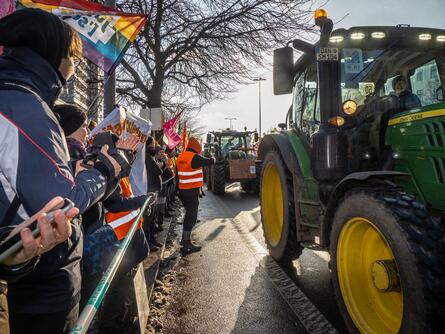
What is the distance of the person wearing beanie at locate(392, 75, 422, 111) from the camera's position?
3.29 m

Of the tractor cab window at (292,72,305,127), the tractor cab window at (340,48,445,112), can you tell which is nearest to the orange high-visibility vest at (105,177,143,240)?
the tractor cab window at (340,48,445,112)

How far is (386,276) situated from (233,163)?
33.9 ft

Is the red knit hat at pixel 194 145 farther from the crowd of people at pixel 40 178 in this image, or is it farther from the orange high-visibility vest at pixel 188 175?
the crowd of people at pixel 40 178

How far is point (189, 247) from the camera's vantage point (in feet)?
18.5

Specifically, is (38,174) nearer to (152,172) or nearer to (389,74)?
(389,74)

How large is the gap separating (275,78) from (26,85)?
2704mm

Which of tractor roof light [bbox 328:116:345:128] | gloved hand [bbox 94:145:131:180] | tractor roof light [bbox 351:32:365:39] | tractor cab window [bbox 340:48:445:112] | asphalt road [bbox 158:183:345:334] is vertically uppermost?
tractor roof light [bbox 351:32:365:39]

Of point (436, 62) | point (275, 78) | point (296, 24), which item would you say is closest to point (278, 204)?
point (275, 78)

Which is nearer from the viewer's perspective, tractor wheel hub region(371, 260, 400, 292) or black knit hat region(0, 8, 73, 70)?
black knit hat region(0, 8, 73, 70)

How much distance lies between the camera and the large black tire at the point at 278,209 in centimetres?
438

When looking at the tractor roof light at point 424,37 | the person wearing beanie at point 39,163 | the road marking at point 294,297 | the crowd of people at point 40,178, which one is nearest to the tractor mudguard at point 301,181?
the road marking at point 294,297

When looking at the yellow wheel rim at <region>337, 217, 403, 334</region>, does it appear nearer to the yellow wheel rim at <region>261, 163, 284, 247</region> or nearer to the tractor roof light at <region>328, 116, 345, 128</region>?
the tractor roof light at <region>328, 116, 345, 128</region>

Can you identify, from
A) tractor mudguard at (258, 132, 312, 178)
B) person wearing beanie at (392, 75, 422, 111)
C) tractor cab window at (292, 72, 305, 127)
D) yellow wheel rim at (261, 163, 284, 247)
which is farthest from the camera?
yellow wheel rim at (261, 163, 284, 247)

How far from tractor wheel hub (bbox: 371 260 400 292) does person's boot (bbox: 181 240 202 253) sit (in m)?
3.41
